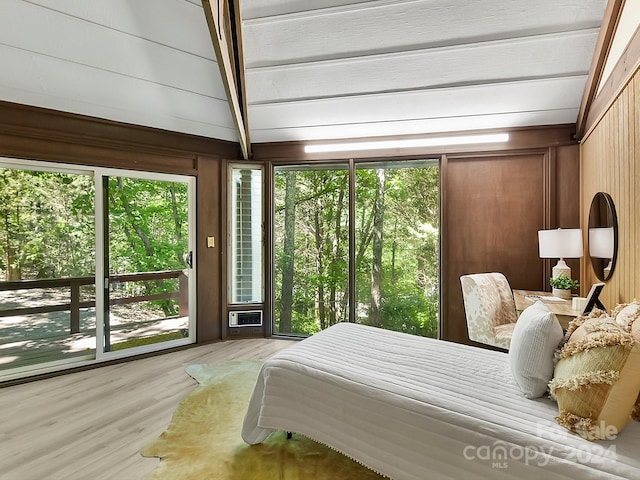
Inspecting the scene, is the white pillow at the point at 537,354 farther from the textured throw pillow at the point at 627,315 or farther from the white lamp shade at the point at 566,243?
the white lamp shade at the point at 566,243

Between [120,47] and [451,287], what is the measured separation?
4.00 metres

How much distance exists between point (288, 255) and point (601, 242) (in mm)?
3387

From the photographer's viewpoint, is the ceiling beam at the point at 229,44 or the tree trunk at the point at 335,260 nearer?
the ceiling beam at the point at 229,44

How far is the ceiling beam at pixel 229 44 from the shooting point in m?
2.00

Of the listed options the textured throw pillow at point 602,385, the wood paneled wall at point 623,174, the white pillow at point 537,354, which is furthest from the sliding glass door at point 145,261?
the wood paneled wall at point 623,174

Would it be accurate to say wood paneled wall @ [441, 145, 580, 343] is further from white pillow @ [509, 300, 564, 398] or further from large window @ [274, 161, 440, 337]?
white pillow @ [509, 300, 564, 398]

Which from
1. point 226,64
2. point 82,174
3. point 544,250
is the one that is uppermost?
point 226,64

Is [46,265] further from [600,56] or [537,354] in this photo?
[600,56]

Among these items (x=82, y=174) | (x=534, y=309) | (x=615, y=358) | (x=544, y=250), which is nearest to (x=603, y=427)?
(x=615, y=358)

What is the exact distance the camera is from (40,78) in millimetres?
2818

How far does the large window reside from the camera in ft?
14.9

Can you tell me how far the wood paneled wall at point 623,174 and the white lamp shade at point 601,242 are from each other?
17cm

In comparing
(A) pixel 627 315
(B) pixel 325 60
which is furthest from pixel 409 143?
(A) pixel 627 315

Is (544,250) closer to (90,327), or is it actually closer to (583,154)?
(583,154)
